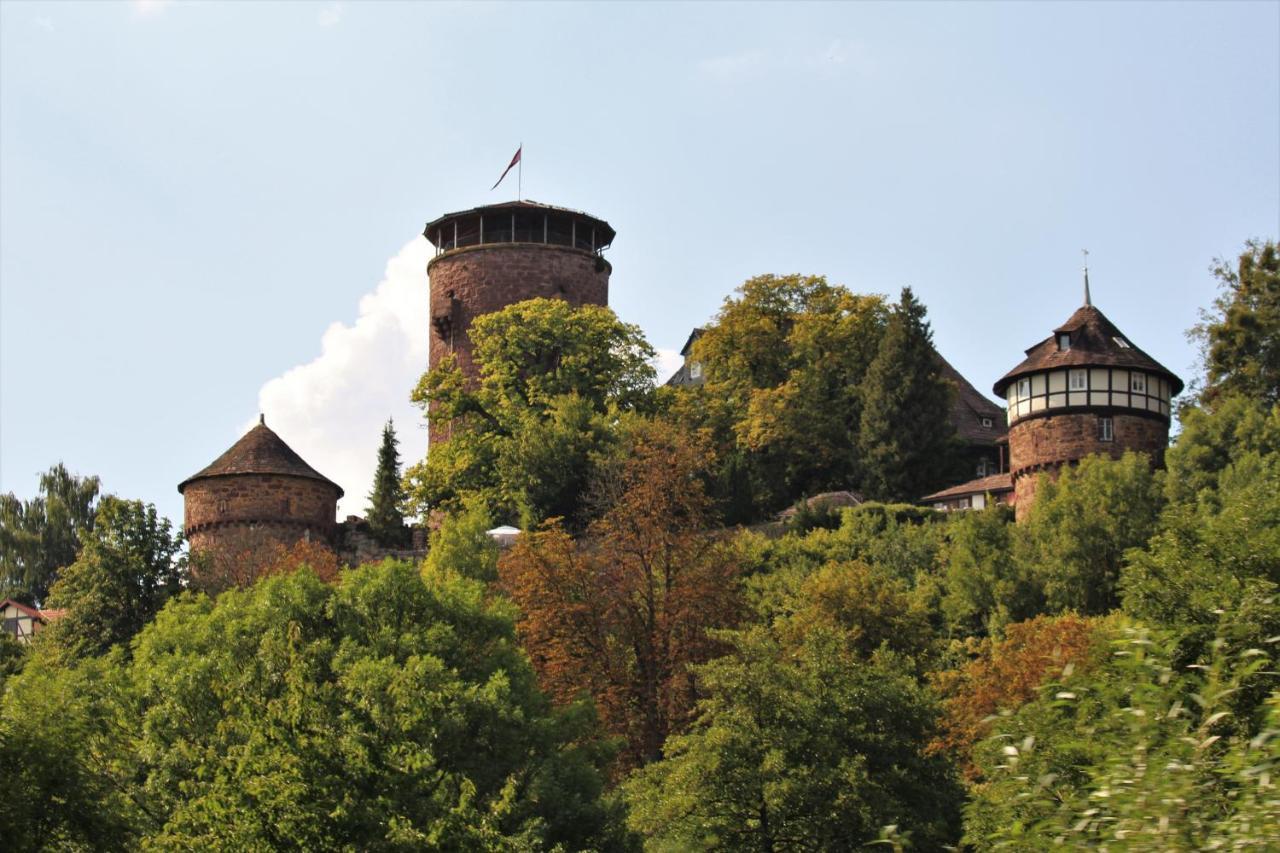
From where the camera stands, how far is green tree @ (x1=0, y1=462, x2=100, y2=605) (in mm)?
74875

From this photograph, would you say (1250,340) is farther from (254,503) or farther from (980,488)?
(254,503)

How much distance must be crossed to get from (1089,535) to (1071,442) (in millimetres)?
7078

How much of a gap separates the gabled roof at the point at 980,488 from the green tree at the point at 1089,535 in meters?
7.66

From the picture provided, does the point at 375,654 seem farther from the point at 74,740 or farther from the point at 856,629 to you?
the point at 856,629

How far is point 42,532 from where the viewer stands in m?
76.4

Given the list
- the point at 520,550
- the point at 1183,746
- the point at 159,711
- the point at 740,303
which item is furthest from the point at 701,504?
the point at 1183,746

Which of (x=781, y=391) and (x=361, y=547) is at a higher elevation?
(x=781, y=391)

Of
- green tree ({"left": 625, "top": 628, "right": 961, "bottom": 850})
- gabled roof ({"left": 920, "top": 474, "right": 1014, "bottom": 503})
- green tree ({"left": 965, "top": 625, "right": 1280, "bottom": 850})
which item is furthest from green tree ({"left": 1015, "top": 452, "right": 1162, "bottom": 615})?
green tree ({"left": 965, "top": 625, "right": 1280, "bottom": 850})

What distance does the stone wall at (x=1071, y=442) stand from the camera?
5225 centimetres

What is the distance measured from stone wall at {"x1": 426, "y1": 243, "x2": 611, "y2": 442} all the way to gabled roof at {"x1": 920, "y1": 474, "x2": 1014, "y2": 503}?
14.1 metres

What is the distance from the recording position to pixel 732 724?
31625 millimetres

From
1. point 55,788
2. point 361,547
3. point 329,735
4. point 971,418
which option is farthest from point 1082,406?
point 55,788

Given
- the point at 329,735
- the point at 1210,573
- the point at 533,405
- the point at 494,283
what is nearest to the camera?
the point at 329,735

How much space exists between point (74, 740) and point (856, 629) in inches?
745
